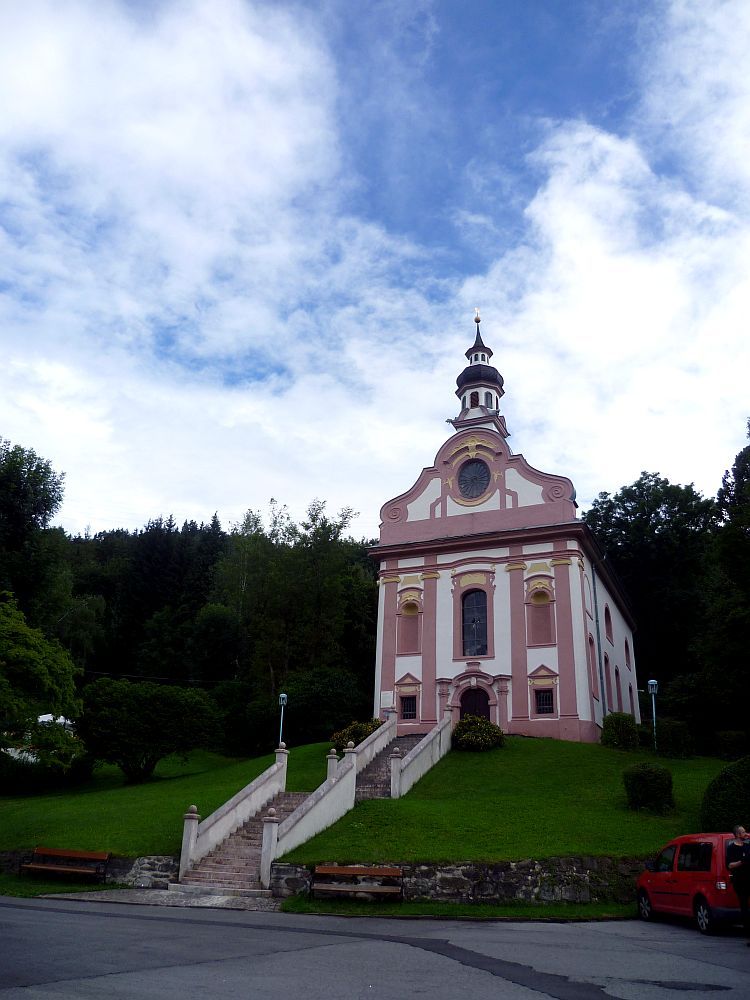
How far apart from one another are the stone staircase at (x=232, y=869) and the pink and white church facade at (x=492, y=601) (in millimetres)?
13798

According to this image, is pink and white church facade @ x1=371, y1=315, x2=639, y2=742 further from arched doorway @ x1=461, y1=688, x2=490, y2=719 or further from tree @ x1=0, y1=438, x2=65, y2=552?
tree @ x1=0, y1=438, x2=65, y2=552

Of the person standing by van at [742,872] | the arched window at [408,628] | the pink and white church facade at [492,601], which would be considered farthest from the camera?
the arched window at [408,628]

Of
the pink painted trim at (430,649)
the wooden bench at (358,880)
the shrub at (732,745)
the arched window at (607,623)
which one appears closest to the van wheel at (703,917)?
the wooden bench at (358,880)

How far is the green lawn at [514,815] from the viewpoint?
52.4 feet

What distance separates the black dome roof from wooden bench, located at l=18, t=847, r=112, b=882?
29.9 meters

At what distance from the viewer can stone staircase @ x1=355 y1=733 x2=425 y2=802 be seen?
2333cm

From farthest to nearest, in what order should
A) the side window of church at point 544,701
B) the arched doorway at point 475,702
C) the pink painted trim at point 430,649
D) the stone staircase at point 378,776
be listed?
the pink painted trim at point 430,649 < the arched doorway at point 475,702 < the side window of church at point 544,701 < the stone staircase at point 378,776

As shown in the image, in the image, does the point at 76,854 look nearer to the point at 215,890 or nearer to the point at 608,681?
the point at 215,890

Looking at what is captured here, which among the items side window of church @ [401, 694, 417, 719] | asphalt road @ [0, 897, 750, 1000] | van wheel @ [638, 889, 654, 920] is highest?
side window of church @ [401, 694, 417, 719]

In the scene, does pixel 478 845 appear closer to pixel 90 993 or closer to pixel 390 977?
pixel 390 977

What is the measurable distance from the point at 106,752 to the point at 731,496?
39.5 m

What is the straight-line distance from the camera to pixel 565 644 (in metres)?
31.3

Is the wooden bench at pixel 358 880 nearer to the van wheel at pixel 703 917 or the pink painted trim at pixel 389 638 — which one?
the van wheel at pixel 703 917

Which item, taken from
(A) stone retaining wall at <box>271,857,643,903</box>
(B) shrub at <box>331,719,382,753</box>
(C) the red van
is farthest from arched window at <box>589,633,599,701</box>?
(C) the red van
